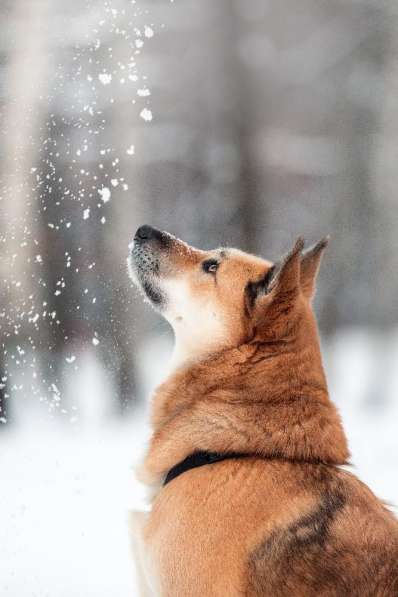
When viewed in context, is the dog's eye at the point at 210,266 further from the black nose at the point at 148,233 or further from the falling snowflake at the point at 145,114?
the falling snowflake at the point at 145,114

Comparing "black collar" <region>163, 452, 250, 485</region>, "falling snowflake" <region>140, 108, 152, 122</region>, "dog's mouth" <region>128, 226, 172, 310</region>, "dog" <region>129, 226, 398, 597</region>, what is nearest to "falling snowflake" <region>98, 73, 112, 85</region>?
"falling snowflake" <region>140, 108, 152, 122</region>

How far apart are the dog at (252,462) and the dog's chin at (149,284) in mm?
44

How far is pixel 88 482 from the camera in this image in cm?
193

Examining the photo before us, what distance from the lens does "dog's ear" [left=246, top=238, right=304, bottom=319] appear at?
854 millimetres

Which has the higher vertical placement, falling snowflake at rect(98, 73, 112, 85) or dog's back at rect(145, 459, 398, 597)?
falling snowflake at rect(98, 73, 112, 85)

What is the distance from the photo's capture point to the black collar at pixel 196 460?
0.87 metres

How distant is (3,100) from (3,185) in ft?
1.07

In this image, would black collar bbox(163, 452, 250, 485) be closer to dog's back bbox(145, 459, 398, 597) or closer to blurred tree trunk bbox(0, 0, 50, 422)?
dog's back bbox(145, 459, 398, 597)

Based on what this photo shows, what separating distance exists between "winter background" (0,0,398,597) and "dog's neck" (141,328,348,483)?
1215 millimetres

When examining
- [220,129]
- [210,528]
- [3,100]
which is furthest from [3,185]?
[210,528]

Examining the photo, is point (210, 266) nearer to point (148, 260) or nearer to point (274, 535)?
point (148, 260)

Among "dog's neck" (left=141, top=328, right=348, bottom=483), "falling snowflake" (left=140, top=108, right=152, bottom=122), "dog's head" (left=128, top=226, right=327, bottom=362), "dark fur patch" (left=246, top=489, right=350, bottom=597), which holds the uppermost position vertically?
"falling snowflake" (left=140, top=108, right=152, bottom=122)

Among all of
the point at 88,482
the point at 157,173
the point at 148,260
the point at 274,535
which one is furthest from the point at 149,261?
the point at 157,173

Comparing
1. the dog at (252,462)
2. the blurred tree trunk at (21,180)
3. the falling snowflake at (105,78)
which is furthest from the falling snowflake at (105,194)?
the dog at (252,462)
